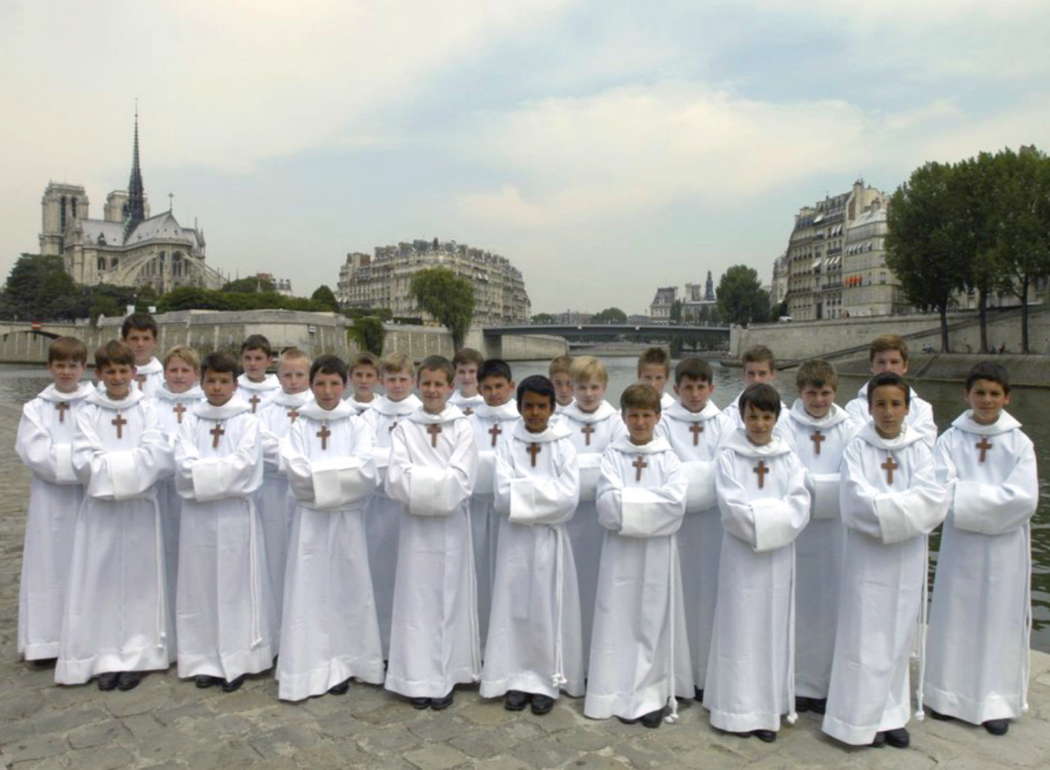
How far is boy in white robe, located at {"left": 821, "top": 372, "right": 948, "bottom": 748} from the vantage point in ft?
14.6

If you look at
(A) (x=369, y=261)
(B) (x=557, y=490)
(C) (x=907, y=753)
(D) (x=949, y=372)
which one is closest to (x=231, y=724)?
(B) (x=557, y=490)

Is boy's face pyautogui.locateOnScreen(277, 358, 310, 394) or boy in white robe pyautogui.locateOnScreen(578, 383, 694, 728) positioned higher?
boy's face pyautogui.locateOnScreen(277, 358, 310, 394)

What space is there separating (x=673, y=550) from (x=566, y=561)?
0.67 meters

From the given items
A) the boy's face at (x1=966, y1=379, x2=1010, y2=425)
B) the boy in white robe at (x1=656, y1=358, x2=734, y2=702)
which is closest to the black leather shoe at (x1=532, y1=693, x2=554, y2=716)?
the boy in white robe at (x1=656, y1=358, x2=734, y2=702)

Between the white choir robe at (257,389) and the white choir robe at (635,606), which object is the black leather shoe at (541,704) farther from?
the white choir robe at (257,389)

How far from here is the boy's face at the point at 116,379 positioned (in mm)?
5457

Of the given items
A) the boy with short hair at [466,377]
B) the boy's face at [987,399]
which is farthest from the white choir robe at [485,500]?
the boy's face at [987,399]

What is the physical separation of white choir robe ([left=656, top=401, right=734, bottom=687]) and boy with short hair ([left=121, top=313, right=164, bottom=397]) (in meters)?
3.98

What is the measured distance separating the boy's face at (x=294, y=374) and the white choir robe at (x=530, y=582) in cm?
205

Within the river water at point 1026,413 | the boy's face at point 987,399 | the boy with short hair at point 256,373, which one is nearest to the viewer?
the boy's face at point 987,399

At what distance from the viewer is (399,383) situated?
6.23 m

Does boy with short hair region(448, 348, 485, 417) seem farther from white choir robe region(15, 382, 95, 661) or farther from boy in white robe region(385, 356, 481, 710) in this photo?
white choir robe region(15, 382, 95, 661)

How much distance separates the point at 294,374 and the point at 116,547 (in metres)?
1.72

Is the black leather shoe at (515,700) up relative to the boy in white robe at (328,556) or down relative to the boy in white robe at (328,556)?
down
